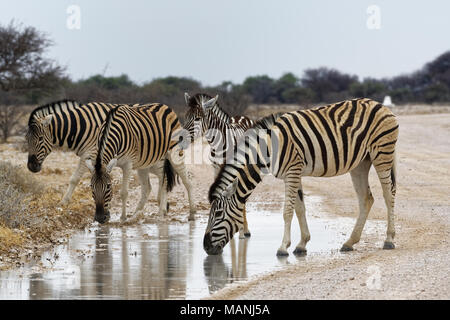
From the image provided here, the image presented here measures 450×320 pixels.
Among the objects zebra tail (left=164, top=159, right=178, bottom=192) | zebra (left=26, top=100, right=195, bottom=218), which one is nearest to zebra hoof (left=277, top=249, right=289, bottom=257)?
zebra (left=26, top=100, right=195, bottom=218)

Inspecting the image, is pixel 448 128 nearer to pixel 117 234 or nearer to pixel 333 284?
pixel 117 234

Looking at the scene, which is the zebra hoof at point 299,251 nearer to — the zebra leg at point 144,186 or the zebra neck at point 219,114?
the zebra neck at point 219,114

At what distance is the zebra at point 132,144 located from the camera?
10.9 m

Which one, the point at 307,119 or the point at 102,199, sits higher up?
the point at 307,119

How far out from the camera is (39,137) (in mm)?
12211

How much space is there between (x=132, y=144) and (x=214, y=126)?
1448mm

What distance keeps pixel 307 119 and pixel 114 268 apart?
288 centimetres

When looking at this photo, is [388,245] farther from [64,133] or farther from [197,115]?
[64,133]

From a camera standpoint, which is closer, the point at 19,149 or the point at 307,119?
the point at 307,119

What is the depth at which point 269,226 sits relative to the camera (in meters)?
11.6

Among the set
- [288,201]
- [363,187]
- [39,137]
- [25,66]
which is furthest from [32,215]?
[25,66]

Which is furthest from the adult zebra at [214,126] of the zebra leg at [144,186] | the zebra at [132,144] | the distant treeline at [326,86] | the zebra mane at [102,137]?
the distant treeline at [326,86]
